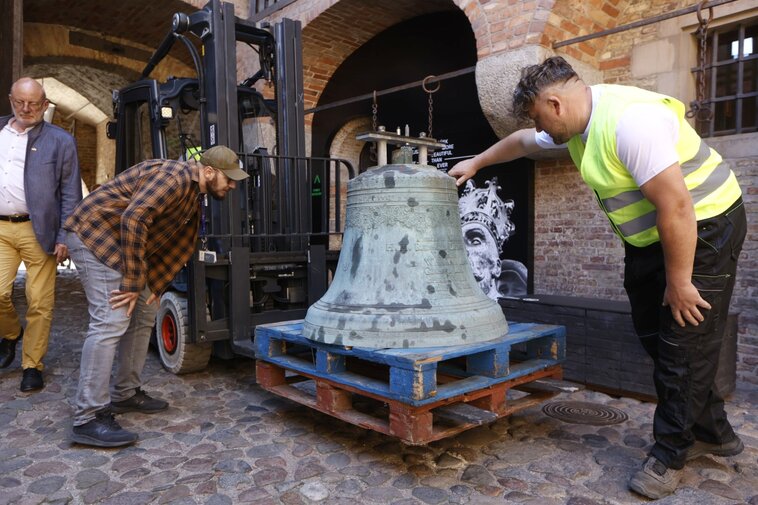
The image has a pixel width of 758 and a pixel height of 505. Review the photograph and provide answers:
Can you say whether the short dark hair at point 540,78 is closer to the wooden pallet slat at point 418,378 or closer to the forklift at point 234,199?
the wooden pallet slat at point 418,378

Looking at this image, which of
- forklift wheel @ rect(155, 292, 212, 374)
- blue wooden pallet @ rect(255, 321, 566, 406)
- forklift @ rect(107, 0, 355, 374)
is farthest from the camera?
forklift wheel @ rect(155, 292, 212, 374)

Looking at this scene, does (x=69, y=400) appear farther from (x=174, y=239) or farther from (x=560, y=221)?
(x=560, y=221)

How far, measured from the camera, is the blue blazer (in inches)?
159

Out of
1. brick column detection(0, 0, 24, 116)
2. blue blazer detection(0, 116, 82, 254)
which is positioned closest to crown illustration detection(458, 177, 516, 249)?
blue blazer detection(0, 116, 82, 254)

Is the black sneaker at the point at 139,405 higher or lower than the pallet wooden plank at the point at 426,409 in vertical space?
lower

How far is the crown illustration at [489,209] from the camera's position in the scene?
602 cm

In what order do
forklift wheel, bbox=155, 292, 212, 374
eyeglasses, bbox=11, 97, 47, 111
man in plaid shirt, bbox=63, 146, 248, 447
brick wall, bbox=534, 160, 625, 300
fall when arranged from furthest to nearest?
brick wall, bbox=534, 160, 625, 300 → forklift wheel, bbox=155, 292, 212, 374 → eyeglasses, bbox=11, 97, 47, 111 → man in plaid shirt, bbox=63, 146, 248, 447

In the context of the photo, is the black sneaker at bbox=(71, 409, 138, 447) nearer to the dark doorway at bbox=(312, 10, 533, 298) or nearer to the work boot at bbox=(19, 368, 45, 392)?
the work boot at bbox=(19, 368, 45, 392)

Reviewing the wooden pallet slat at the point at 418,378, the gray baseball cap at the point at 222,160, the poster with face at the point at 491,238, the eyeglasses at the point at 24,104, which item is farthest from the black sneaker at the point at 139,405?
the poster with face at the point at 491,238

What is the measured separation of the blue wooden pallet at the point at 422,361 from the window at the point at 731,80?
Result: 2468 mm

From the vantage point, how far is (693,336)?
8.14 ft

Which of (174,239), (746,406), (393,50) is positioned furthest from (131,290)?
(393,50)

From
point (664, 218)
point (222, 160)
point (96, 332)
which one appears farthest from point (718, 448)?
point (96, 332)

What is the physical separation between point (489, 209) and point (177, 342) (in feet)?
11.2
